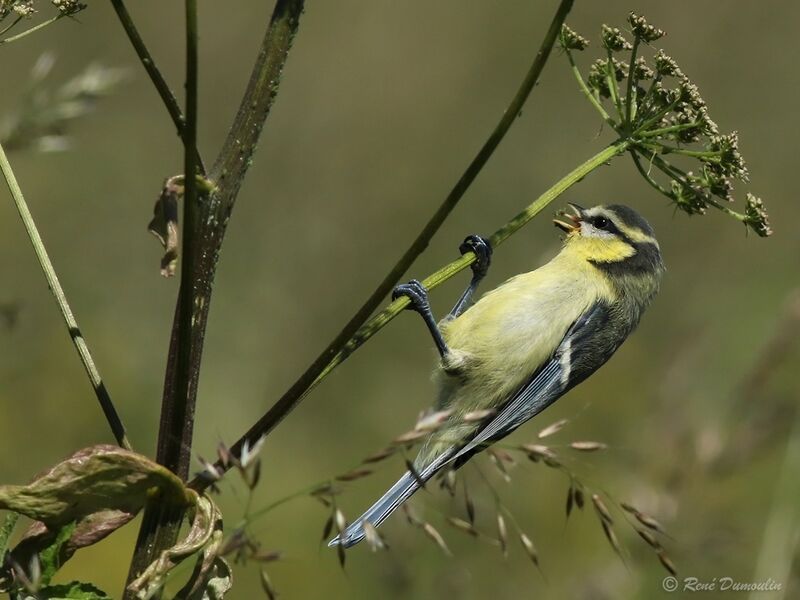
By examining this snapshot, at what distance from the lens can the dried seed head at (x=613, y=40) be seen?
98.5 inches

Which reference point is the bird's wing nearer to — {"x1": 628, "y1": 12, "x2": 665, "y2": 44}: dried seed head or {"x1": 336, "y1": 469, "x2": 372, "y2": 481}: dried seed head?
{"x1": 628, "y1": 12, "x2": 665, "y2": 44}: dried seed head

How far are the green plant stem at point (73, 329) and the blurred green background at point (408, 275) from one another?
286 mm

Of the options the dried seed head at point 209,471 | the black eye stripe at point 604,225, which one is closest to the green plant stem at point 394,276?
the dried seed head at point 209,471

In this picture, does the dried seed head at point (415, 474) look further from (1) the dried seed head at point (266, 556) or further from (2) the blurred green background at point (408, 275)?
(1) the dried seed head at point (266, 556)

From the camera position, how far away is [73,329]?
6.48 ft

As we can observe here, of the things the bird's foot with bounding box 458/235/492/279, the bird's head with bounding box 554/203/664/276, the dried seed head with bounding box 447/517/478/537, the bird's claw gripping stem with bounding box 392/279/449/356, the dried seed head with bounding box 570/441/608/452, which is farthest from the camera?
the bird's head with bounding box 554/203/664/276

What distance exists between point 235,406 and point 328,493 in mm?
3678

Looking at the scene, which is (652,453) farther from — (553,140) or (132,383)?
(553,140)

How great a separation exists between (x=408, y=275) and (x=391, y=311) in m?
5.24

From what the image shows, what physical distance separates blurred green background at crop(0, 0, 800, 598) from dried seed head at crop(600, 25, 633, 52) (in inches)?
26.8

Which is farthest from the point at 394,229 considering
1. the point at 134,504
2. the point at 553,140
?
the point at 134,504

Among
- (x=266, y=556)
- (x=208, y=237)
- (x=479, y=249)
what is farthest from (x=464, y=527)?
(x=479, y=249)

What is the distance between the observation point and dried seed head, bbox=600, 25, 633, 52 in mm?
2502

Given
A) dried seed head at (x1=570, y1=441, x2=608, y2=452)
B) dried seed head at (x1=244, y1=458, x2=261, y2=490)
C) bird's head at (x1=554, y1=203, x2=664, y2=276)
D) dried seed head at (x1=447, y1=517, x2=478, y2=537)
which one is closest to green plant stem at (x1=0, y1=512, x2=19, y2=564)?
dried seed head at (x1=244, y1=458, x2=261, y2=490)
